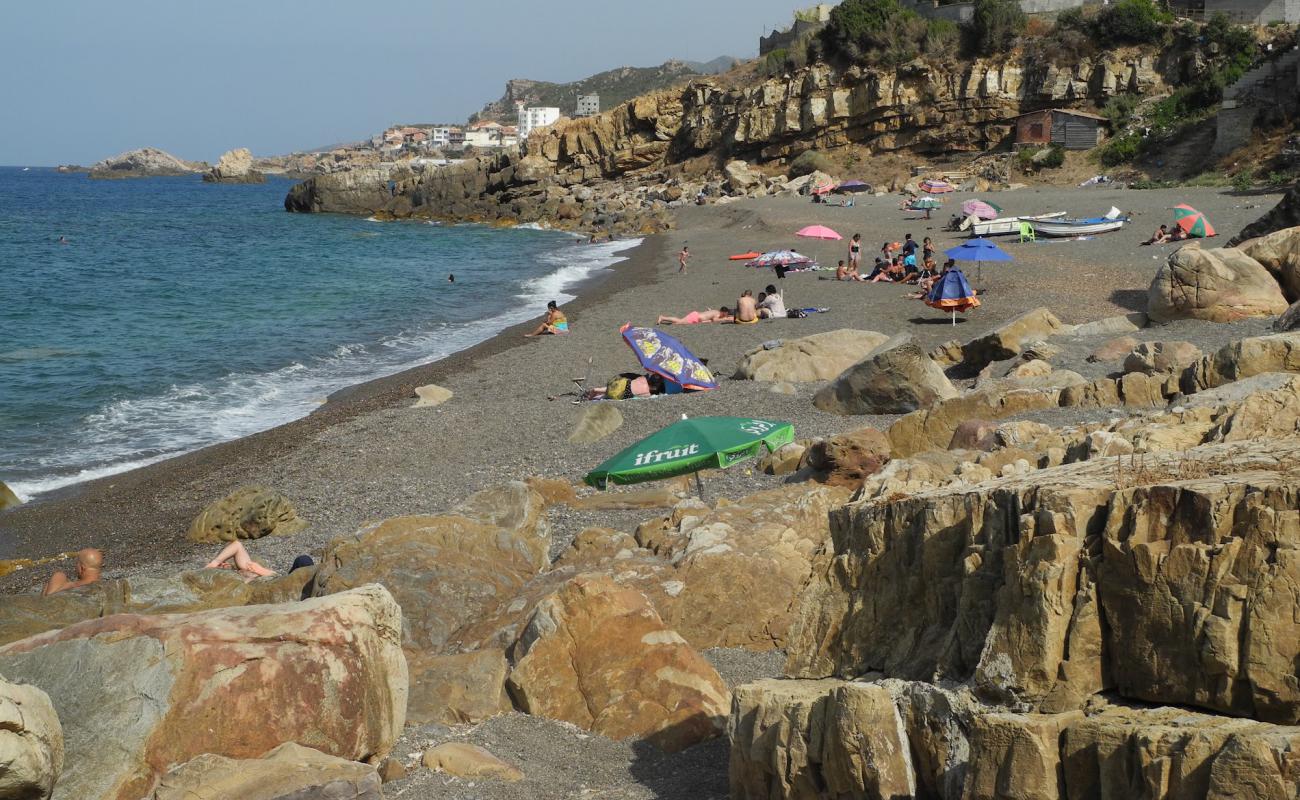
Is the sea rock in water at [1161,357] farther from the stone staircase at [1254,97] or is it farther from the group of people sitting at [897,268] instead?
the stone staircase at [1254,97]

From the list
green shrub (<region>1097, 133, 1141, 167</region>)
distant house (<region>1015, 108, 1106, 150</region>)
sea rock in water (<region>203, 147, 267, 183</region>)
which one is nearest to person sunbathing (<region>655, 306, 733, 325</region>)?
green shrub (<region>1097, 133, 1141, 167</region>)

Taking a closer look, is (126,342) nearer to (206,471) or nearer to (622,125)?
(206,471)

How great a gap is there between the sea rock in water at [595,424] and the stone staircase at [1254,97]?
34.6 metres

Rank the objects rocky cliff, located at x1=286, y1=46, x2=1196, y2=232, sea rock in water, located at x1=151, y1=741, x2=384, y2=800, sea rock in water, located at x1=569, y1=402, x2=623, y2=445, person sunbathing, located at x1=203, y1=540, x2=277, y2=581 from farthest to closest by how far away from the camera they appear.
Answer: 1. rocky cliff, located at x1=286, y1=46, x2=1196, y2=232
2. sea rock in water, located at x1=569, y1=402, x2=623, y2=445
3. person sunbathing, located at x1=203, y1=540, x2=277, y2=581
4. sea rock in water, located at x1=151, y1=741, x2=384, y2=800

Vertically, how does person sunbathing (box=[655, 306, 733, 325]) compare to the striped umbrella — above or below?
below

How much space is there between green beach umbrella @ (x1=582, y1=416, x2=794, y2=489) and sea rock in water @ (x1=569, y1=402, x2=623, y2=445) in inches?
100

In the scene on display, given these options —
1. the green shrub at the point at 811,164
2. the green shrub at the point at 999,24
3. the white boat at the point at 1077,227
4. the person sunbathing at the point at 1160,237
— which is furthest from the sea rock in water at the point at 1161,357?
the green shrub at the point at 999,24

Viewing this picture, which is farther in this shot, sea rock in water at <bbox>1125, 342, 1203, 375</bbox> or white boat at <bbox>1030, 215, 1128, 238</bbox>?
white boat at <bbox>1030, 215, 1128, 238</bbox>

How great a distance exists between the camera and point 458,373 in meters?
22.5

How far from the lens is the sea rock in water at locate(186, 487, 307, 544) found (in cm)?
1290

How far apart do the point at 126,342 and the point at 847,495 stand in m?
24.5

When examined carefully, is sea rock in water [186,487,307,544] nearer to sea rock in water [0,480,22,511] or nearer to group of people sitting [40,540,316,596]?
group of people sitting [40,540,316,596]

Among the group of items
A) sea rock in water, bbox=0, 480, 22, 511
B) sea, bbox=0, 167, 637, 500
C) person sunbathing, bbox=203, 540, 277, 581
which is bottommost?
sea, bbox=0, 167, 637, 500

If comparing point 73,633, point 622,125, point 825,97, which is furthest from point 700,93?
point 73,633
